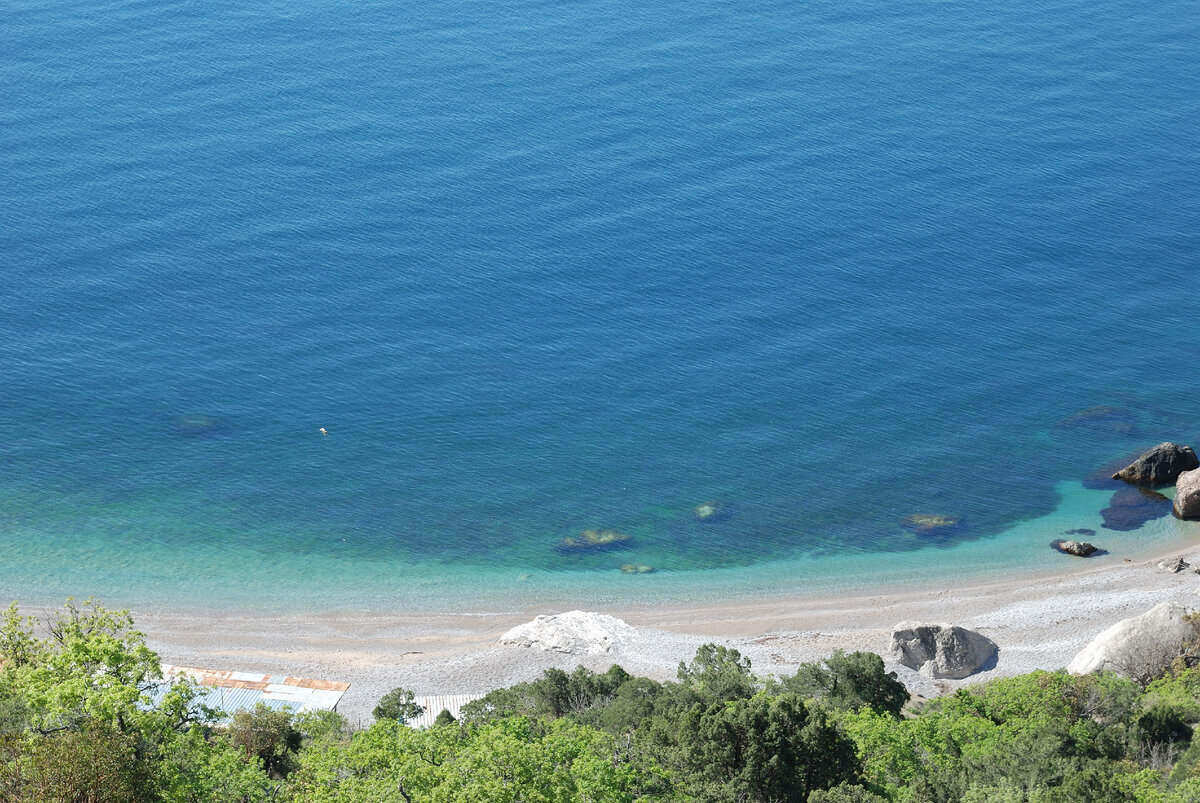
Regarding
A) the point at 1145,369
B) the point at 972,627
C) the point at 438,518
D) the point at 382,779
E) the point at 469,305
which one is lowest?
the point at 382,779

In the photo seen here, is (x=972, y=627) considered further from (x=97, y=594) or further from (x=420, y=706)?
(x=97, y=594)

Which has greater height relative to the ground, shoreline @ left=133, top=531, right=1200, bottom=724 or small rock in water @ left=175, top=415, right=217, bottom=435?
small rock in water @ left=175, top=415, right=217, bottom=435

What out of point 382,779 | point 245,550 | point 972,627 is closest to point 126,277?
point 245,550

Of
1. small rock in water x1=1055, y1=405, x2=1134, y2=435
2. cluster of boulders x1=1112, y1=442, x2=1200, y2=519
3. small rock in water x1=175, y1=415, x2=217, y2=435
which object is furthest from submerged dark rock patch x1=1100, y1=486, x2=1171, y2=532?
small rock in water x1=175, y1=415, x2=217, y2=435

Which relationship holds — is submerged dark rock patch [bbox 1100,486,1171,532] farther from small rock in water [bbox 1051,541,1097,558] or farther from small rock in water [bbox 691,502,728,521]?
small rock in water [bbox 691,502,728,521]

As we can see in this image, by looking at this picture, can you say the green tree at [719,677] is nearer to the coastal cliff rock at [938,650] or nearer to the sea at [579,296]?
the coastal cliff rock at [938,650]

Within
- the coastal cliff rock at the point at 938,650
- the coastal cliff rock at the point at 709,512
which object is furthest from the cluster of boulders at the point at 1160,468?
the coastal cliff rock at the point at 709,512
